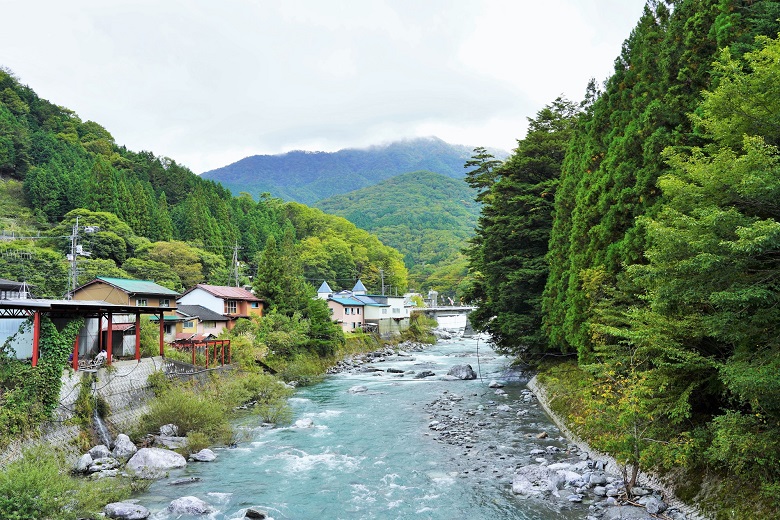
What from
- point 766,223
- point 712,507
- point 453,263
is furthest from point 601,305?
point 453,263

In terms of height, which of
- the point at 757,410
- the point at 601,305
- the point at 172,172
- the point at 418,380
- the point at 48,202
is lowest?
the point at 418,380

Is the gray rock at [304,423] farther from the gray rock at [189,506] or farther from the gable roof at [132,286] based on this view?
the gable roof at [132,286]

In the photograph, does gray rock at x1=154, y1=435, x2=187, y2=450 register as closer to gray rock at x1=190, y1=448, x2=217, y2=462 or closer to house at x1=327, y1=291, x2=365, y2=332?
gray rock at x1=190, y1=448, x2=217, y2=462

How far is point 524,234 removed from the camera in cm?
2769

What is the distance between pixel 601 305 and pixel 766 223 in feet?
24.3

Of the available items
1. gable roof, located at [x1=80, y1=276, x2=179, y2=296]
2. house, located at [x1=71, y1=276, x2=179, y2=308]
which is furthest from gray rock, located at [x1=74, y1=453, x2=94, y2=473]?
gable roof, located at [x1=80, y1=276, x2=179, y2=296]

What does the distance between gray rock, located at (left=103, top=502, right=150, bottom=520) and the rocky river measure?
34cm

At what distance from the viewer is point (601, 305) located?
14383 millimetres

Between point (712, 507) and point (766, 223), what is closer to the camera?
point (766, 223)

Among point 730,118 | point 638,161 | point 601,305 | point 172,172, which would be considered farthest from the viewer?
point 172,172

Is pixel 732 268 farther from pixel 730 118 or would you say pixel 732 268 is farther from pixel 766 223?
pixel 730 118

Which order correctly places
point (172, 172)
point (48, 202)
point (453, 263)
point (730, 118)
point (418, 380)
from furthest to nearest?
point (453, 263), point (172, 172), point (48, 202), point (418, 380), point (730, 118)

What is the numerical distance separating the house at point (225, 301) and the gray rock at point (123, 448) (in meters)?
21.5

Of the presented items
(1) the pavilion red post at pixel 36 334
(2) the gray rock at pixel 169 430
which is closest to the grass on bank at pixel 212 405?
(2) the gray rock at pixel 169 430
